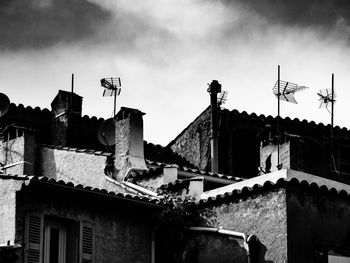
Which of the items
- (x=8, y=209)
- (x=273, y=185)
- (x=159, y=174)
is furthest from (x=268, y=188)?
(x=8, y=209)

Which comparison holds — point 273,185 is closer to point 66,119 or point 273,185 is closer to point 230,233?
point 230,233

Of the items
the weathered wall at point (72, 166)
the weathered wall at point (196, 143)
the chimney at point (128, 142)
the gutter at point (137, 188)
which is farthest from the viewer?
the weathered wall at point (196, 143)

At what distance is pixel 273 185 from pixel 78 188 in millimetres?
3610

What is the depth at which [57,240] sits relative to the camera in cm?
2386

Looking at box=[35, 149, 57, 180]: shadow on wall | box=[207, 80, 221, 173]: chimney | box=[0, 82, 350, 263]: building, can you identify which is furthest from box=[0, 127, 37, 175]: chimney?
box=[207, 80, 221, 173]: chimney

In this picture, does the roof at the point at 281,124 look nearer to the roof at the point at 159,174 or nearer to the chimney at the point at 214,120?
the chimney at the point at 214,120

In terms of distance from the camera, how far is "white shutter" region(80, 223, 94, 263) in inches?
940

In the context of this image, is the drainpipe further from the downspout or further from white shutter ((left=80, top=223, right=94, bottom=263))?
white shutter ((left=80, top=223, right=94, bottom=263))

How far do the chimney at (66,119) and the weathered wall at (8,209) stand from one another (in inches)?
486

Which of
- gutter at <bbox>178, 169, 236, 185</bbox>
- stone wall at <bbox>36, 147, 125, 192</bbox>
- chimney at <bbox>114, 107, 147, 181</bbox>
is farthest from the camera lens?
stone wall at <bbox>36, 147, 125, 192</bbox>

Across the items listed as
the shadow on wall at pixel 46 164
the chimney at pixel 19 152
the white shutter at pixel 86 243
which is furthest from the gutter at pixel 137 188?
the chimney at pixel 19 152

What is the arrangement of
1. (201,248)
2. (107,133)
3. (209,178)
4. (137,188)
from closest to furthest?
(201,248) < (137,188) < (209,178) < (107,133)

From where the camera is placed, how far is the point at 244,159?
37.5 metres

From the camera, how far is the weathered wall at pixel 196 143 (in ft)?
121
